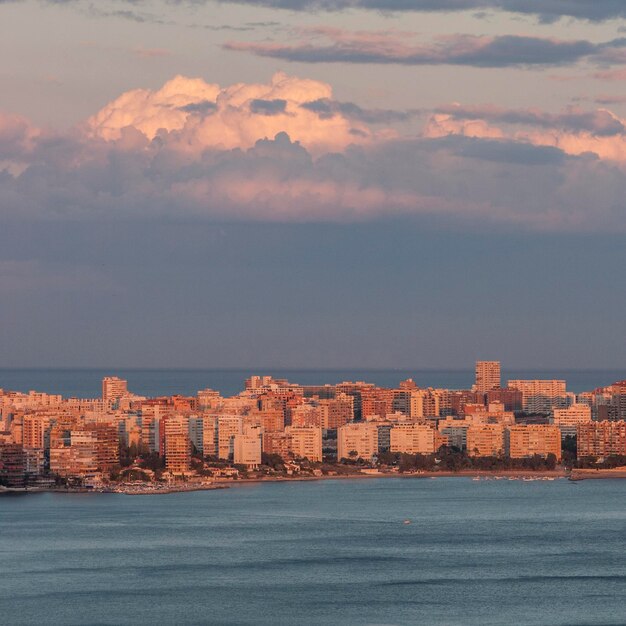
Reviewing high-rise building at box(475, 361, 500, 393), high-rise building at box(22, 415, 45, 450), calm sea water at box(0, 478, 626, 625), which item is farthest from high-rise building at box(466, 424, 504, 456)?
high-rise building at box(475, 361, 500, 393)

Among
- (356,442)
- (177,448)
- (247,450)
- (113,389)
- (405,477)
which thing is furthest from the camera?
(113,389)

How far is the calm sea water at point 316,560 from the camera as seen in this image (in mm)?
17781

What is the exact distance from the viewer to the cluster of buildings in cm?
3734

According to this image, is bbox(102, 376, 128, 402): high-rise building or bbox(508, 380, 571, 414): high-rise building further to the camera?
bbox(102, 376, 128, 402): high-rise building

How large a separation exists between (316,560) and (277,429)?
23.2 meters

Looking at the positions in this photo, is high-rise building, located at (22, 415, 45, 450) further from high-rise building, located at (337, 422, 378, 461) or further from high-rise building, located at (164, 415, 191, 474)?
high-rise building, located at (337, 422, 378, 461)

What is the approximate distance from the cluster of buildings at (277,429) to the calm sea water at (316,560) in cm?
527

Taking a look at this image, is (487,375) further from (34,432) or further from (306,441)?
(34,432)

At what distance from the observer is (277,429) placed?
44.7 metres

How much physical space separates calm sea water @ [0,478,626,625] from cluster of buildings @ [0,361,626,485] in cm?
527

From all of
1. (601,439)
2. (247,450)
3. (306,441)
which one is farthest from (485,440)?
(247,450)

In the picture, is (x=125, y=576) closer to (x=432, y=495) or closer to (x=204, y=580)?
(x=204, y=580)

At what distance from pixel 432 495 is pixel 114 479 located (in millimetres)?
6848

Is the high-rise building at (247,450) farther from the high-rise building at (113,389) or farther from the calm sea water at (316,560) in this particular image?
the high-rise building at (113,389)
